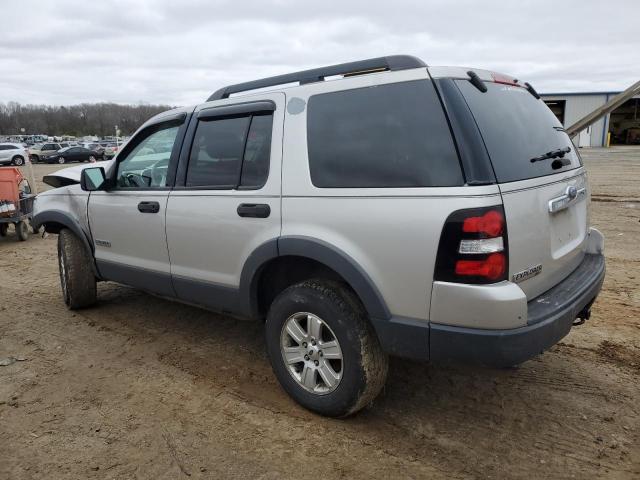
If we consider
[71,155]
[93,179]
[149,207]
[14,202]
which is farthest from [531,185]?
[71,155]

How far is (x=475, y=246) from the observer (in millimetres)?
2332

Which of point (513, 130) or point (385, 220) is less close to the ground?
point (513, 130)

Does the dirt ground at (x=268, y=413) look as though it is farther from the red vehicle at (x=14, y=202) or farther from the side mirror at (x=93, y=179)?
the red vehicle at (x=14, y=202)

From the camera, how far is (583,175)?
132 inches

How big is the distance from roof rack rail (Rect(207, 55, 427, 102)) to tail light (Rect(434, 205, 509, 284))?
3.20 feet

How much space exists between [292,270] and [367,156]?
97 centimetres

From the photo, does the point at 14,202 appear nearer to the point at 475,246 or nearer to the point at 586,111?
the point at 475,246

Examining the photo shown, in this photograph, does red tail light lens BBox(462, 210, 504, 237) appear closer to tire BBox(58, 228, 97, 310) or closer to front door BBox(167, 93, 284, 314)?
front door BBox(167, 93, 284, 314)

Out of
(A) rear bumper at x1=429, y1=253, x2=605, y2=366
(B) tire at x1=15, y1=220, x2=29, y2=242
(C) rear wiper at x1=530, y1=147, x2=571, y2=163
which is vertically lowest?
(B) tire at x1=15, y1=220, x2=29, y2=242

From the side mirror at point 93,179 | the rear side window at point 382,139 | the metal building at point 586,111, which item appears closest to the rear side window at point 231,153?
the rear side window at point 382,139

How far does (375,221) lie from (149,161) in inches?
95.0

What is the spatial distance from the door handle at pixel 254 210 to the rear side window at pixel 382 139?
15.5 inches

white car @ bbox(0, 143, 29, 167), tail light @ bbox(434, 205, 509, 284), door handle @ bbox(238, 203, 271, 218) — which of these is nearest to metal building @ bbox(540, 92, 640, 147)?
white car @ bbox(0, 143, 29, 167)

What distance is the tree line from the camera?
322ft
